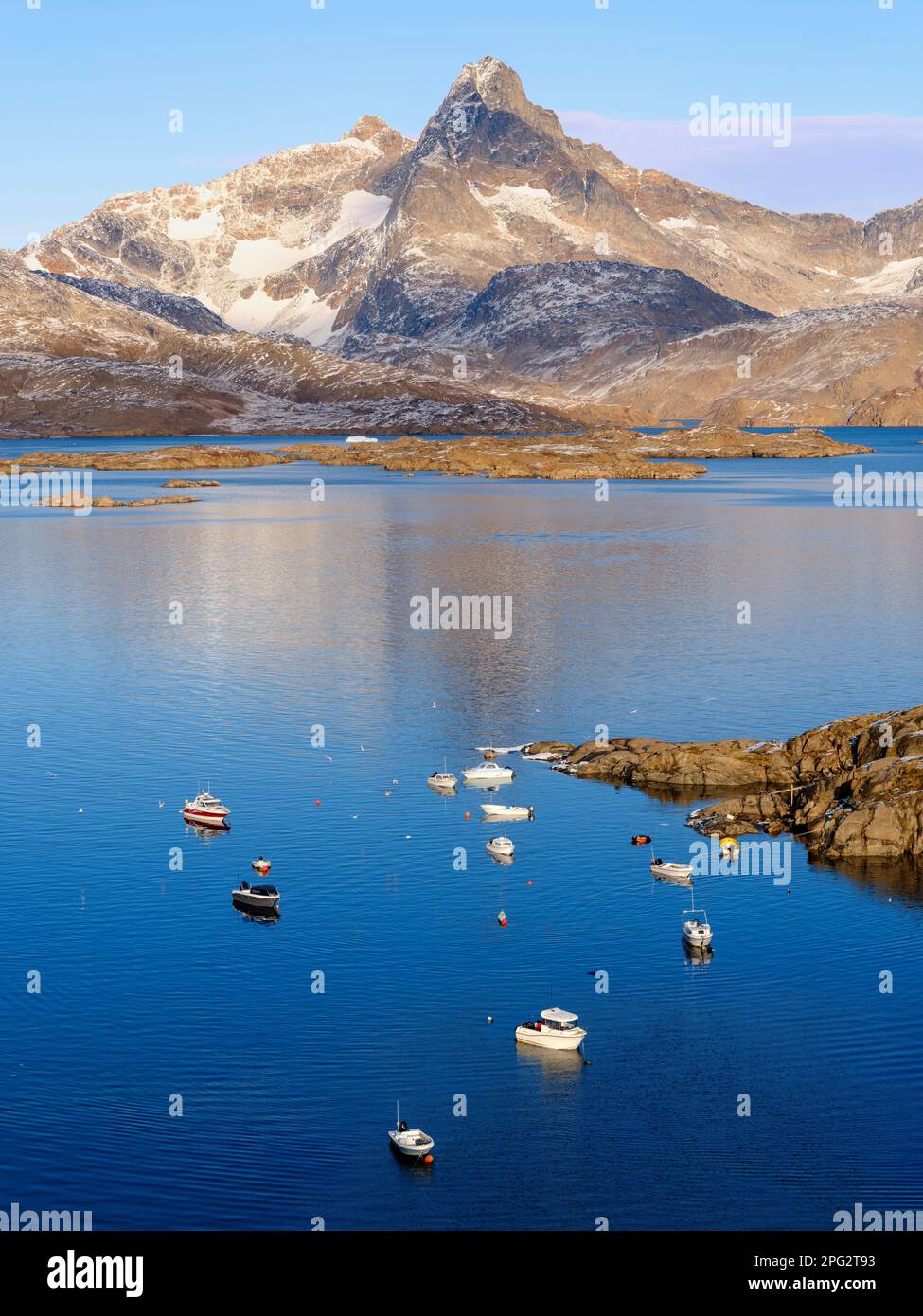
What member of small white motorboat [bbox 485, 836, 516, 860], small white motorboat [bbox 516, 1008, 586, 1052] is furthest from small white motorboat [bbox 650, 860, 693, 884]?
small white motorboat [bbox 516, 1008, 586, 1052]

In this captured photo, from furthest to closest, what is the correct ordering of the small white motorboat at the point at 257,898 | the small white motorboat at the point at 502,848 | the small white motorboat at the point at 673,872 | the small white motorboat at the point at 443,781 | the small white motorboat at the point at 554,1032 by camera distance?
the small white motorboat at the point at 443,781 → the small white motorboat at the point at 502,848 → the small white motorboat at the point at 673,872 → the small white motorboat at the point at 257,898 → the small white motorboat at the point at 554,1032

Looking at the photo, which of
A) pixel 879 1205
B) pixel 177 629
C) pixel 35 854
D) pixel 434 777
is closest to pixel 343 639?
pixel 177 629

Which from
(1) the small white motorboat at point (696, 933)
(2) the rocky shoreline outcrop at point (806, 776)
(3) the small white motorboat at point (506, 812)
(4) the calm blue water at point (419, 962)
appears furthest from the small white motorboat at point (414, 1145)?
(3) the small white motorboat at point (506, 812)

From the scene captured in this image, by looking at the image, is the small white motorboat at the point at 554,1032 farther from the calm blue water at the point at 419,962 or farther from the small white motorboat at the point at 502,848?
the small white motorboat at the point at 502,848

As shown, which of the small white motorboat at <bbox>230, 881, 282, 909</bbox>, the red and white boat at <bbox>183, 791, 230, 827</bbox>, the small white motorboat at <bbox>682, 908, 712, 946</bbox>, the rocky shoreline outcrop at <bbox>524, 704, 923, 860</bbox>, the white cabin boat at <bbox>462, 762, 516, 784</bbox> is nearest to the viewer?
the small white motorboat at <bbox>682, 908, 712, 946</bbox>

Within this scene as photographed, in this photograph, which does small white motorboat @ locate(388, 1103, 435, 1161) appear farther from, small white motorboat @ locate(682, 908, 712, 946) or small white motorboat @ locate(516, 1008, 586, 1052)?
small white motorboat @ locate(682, 908, 712, 946)

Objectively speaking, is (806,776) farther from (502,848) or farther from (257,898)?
(257,898)
